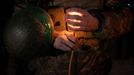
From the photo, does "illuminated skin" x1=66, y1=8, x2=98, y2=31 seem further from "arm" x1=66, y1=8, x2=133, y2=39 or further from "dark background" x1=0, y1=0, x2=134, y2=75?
"dark background" x1=0, y1=0, x2=134, y2=75

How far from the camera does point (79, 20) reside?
97.6 inches

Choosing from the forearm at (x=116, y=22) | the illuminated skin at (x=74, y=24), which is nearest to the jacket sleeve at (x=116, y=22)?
the forearm at (x=116, y=22)

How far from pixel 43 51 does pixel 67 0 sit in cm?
61

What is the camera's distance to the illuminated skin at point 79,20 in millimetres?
2477

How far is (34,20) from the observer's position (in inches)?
95.5

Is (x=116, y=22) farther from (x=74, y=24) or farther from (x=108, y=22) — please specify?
(x=74, y=24)

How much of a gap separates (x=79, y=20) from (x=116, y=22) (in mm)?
416

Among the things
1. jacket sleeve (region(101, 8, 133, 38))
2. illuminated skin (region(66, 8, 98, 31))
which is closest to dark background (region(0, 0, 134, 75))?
jacket sleeve (region(101, 8, 133, 38))

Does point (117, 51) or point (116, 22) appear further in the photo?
point (117, 51)

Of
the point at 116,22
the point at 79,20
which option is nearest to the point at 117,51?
the point at 116,22

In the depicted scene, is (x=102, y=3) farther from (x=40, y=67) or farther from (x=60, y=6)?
(x=40, y=67)

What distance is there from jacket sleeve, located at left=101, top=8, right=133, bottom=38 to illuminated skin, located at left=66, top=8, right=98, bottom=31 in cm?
15

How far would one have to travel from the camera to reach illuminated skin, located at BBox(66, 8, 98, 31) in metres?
2.48

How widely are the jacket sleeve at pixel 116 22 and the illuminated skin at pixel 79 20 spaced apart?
0.15 m
